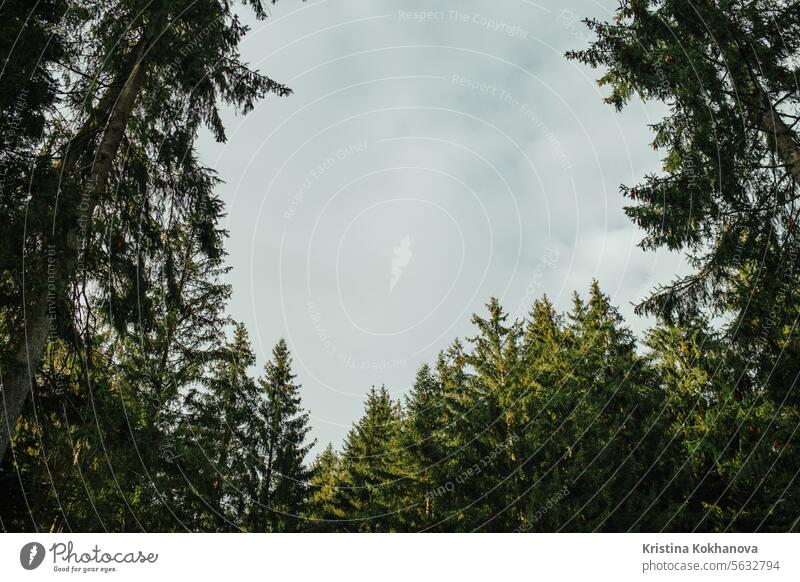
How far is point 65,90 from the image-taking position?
6945mm

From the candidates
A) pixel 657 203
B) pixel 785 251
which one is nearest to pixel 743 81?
pixel 657 203

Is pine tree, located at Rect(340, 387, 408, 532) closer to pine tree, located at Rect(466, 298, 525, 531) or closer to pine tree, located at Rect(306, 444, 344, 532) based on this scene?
pine tree, located at Rect(306, 444, 344, 532)

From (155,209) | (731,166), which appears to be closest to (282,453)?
(155,209)

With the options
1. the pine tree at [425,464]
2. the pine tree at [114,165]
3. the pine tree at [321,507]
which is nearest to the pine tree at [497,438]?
the pine tree at [425,464]

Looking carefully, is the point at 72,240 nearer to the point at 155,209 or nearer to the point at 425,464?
the point at 155,209

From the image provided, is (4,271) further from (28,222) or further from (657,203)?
(657,203)

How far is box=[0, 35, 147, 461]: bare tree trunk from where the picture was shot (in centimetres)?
521

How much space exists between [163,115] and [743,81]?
32.1 ft
